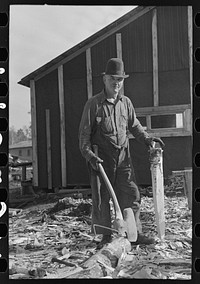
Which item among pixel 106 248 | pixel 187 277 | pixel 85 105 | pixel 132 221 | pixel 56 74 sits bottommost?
pixel 187 277

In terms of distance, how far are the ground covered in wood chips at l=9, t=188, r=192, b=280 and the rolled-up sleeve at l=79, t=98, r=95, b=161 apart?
1.85ft

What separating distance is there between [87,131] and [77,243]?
1195 mm

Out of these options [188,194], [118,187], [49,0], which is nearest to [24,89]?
[49,0]

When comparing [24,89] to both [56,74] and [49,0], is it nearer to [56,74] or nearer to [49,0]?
[56,74]

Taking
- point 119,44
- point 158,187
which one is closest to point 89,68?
point 119,44

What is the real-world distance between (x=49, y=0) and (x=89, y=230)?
2.44 m

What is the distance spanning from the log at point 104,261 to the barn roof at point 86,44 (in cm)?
197

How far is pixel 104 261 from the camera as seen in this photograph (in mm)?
3389

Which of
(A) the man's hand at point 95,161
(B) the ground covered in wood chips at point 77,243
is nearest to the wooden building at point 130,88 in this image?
(A) the man's hand at point 95,161

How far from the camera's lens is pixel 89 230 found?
12.2 ft

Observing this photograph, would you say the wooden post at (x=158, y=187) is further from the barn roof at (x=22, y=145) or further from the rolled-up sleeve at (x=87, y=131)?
the barn roof at (x=22, y=145)

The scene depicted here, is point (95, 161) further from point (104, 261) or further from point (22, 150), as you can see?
point (104, 261)

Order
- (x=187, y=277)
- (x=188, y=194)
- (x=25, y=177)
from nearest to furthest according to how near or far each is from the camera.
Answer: (x=187, y=277)
(x=188, y=194)
(x=25, y=177)

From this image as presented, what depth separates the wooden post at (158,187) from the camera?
3.66m
